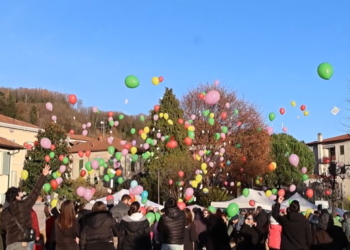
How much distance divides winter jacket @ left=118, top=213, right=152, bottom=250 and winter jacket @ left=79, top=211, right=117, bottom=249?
0.79 m

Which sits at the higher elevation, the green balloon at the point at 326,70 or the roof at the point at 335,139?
the roof at the point at 335,139

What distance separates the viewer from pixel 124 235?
776 centimetres

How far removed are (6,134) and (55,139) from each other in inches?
224

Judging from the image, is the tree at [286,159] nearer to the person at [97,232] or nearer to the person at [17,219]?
the person at [97,232]

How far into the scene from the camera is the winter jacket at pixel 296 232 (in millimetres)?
7855

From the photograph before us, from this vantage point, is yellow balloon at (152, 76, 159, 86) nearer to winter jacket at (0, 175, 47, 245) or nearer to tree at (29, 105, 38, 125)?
winter jacket at (0, 175, 47, 245)

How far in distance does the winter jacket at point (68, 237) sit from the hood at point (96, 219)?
285mm

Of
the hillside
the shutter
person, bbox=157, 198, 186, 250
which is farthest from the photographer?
the hillside

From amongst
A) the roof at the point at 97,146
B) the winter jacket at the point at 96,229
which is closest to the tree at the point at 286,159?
the roof at the point at 97,146

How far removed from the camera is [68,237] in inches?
279

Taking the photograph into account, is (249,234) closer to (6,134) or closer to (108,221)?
(108,221)

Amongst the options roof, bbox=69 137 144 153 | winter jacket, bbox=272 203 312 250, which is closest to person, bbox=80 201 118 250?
winter jacket, bbox=272 203 312 250

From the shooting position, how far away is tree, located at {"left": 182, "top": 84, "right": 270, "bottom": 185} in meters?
35.6

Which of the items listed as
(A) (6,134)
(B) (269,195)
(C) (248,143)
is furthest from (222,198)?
(A) (6,134)
